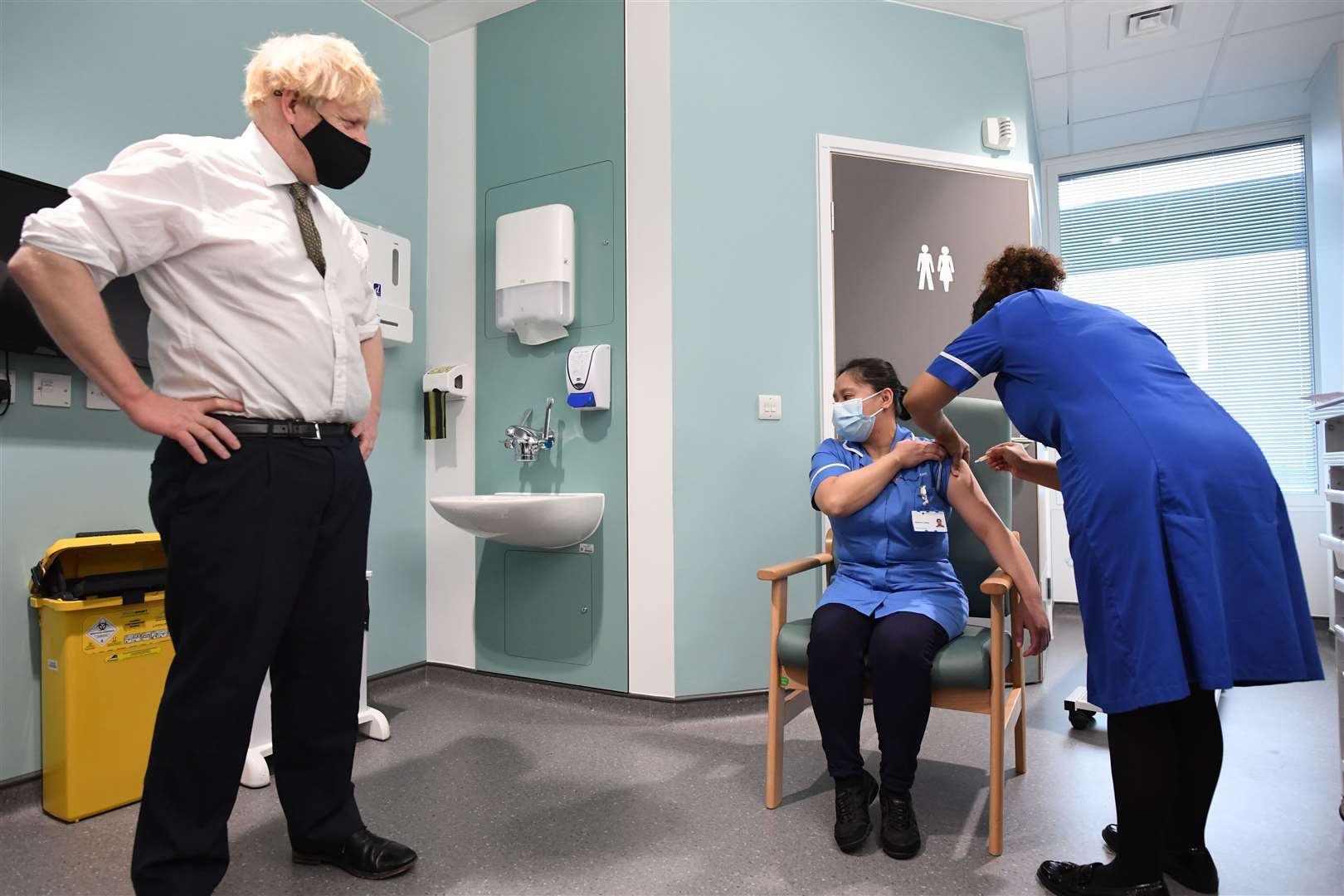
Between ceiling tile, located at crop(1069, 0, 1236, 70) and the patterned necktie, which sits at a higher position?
ceiling tile, located at crop(1069, 0, 1236, 70)

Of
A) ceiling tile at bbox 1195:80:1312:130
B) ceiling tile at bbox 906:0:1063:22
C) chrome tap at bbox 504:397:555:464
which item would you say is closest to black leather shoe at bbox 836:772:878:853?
chrome tap at bbox 504:397:555:464

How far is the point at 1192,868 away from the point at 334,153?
211 centimetres

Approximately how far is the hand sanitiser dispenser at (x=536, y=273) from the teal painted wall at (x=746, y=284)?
42 centimetres

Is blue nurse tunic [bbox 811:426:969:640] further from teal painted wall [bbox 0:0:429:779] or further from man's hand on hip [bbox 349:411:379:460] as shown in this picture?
teal painted wall [bbox 0:0:429:779]

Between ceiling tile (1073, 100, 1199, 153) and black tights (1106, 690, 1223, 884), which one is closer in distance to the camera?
black tights (1106, 690, 1223, 884)

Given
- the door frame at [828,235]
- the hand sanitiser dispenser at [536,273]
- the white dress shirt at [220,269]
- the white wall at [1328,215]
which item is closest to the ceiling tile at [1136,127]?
the white wall at [1328,215]

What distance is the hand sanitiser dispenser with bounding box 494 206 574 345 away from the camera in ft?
9.55

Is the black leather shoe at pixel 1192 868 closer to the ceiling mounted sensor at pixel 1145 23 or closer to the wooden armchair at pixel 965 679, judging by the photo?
the wooden armchair at pixel 965 679

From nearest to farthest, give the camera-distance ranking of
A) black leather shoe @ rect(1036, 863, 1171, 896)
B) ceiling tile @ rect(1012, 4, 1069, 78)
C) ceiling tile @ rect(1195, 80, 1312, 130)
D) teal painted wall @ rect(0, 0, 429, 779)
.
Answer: black leather shoe @ rect(1036, 863, 1171, 896) < teal painted wall @ rect(0, 0, 429, 779) < ceiling tile @ rect(1012, 4, 1069, 78) < ceiling tile @ rect(1195, 80, 1312, 130)

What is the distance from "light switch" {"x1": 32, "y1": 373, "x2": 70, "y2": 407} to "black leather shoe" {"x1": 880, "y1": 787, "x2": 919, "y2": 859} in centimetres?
225

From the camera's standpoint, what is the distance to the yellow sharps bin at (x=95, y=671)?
6.26 ft

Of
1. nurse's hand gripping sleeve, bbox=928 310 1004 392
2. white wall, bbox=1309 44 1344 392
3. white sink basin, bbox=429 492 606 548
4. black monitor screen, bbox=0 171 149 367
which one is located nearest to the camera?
nurse's hand gripping sleeve, bbox=928 310 1004 392

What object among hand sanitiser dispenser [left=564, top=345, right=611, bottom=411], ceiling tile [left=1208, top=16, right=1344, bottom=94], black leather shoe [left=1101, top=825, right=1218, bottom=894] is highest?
ceiling tile [left=1208, top=16, right=1344, bottom=94]

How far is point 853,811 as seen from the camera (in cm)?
176
